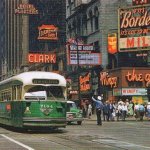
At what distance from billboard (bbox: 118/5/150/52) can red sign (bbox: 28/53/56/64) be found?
1844cm

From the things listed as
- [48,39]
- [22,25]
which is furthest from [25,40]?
[48,39]

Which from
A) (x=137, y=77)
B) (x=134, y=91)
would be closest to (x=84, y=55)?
(x=137, y=77)

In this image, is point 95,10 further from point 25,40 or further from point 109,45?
point 25,40

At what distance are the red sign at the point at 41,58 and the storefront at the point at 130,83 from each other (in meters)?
17.6

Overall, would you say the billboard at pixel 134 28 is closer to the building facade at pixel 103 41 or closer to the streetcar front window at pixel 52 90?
the building facade at pixel 103 41

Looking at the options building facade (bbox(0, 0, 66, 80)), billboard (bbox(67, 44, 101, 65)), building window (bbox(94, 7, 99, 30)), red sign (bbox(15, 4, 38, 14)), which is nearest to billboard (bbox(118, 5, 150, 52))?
billboard (bbox(67, 44, 101, 65))

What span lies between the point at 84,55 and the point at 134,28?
21.0ft

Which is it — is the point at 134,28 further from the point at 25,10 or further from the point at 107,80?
the point at 25,10


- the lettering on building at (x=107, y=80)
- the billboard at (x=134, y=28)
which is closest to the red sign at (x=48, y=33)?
the lettering on building at (x=107, y=80)

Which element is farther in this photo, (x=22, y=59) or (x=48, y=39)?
(x=22, y=59)

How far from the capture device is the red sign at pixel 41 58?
238ft

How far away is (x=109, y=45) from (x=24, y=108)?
1297 inches

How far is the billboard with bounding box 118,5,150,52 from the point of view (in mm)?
55906

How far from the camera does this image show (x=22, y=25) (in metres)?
120
